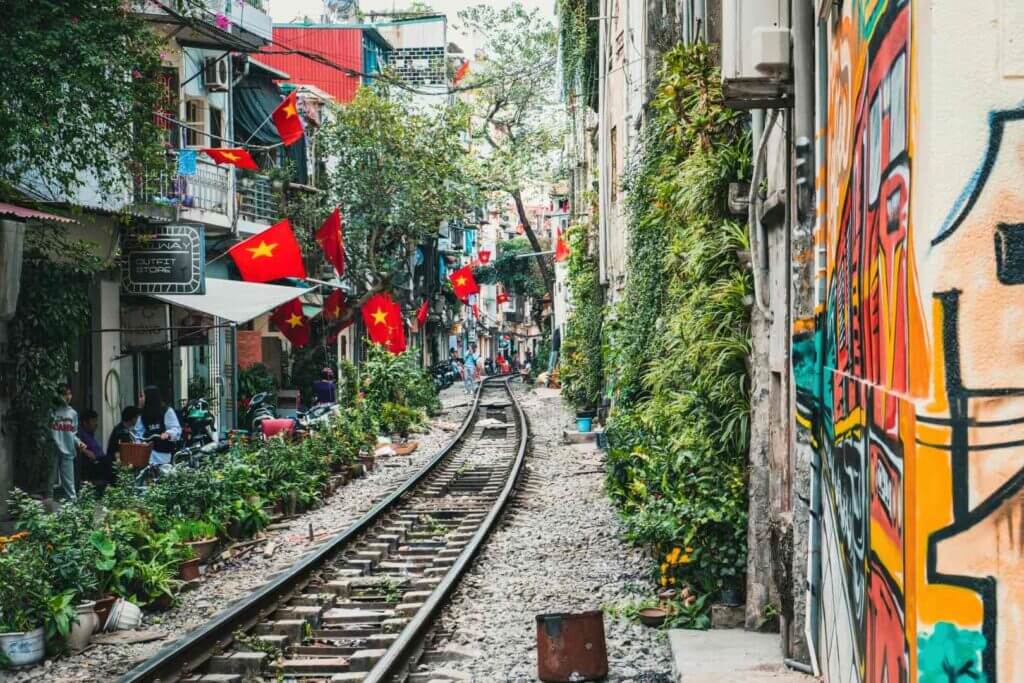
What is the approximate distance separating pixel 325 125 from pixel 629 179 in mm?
18421

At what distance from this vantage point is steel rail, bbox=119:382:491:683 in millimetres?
7590

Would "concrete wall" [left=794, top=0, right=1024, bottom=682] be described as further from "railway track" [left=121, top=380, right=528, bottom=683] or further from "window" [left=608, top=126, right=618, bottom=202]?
"window" [left=608, top=126, right=618, bottom=202]

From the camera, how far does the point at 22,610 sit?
829cm

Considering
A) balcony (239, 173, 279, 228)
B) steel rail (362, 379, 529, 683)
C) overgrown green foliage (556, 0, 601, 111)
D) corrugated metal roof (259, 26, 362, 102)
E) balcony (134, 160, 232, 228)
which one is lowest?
steel rail (362, 379, 529, 683)

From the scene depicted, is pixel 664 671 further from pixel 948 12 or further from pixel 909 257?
pixel 948 12

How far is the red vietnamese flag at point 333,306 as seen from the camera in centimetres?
3275

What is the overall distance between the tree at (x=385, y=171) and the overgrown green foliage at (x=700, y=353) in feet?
69.7

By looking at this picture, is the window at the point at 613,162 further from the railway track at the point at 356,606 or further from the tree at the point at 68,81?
the tree at the point at 68,81

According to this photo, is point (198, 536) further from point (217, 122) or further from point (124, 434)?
point (217, 122)

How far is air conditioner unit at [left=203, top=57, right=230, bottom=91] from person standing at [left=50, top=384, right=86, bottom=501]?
35.6 feet

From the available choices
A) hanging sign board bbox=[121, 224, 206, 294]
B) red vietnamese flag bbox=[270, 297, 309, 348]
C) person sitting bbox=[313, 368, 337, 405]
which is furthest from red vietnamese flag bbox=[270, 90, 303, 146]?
person sitting bbox=[313, 368, 337, 405]

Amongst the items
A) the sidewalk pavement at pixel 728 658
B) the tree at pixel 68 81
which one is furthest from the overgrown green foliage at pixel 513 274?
the sidewalk pavement at pixel 728 658

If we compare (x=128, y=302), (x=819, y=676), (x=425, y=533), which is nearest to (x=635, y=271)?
(x=425, y=533)

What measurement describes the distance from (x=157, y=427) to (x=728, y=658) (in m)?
11.9
